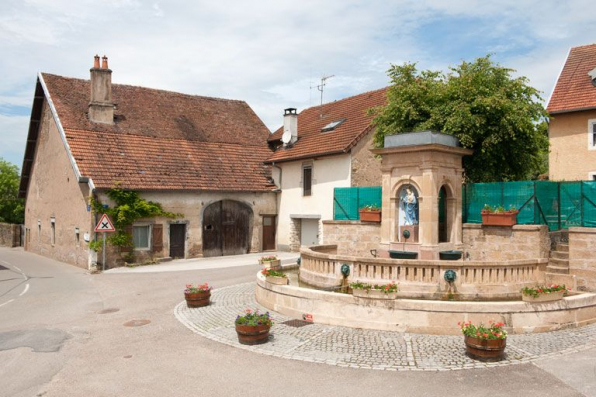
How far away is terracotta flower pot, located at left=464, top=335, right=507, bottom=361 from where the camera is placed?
9008 millimetres

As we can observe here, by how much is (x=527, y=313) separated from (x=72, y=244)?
885 inches

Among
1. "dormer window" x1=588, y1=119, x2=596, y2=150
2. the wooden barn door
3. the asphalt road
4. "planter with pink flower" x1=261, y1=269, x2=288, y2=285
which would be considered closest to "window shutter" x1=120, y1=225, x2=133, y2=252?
the wooden barn door

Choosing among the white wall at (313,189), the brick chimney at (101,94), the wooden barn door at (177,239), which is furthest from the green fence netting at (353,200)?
the brick chimney at (101,94)

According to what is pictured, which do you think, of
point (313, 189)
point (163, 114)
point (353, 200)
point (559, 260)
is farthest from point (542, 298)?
point (163, 114)

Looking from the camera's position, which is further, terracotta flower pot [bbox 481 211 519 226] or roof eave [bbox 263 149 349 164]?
roof eave [bbox 263 149 349 164]

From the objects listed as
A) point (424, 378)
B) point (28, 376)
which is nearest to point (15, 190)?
point (28, 376)

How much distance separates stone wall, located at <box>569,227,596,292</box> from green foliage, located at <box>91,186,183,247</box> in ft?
60.4

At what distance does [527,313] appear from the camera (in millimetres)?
10742

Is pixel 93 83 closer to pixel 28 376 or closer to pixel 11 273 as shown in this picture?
pixel 11 273

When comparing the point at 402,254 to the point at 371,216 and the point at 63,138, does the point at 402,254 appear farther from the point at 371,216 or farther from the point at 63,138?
the point at 63,138

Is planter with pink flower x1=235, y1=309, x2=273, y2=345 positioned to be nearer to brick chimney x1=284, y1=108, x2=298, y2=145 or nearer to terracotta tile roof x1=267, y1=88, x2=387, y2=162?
terracotta tile roof x1=267, y1=88, x2=387, y2=162

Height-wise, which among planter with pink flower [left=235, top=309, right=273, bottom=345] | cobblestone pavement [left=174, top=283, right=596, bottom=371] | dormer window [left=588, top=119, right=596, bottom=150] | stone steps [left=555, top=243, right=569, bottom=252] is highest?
dormer window [left=588, top=119, right=596, bottom=150]

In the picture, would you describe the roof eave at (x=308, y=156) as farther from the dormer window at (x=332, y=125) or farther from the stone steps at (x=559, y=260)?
the stone steps at (x=559, y=260)

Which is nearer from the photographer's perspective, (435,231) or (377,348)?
(377,348)
